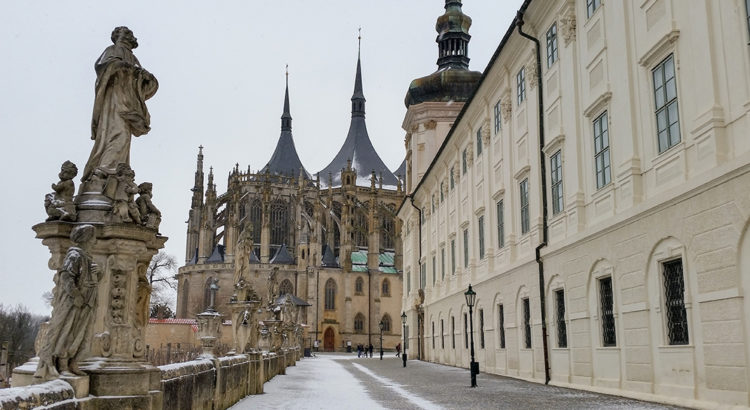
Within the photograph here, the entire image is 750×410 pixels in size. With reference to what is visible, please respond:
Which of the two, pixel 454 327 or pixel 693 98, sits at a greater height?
pixel 693 98

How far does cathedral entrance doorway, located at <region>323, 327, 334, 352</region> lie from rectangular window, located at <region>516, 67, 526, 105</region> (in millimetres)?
58975

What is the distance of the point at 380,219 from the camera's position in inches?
3472

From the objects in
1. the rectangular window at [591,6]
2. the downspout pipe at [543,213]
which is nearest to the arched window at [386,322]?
the downspout pipe at [543,213]

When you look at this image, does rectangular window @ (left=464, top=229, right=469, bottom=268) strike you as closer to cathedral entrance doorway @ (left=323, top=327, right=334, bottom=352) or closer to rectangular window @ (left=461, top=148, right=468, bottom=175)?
rectangular window @ (left=461, top=148, right=468, bottom=175)

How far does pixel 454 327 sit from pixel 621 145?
61.6 feet

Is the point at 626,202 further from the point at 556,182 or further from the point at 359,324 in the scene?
the point at 359,324

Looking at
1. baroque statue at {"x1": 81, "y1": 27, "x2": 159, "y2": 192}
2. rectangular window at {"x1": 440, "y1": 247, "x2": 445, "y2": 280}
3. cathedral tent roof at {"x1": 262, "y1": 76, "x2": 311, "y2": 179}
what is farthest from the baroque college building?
baroque statue at {"x1": 81, "y1": 27, "x2": 159, "y2": 192}

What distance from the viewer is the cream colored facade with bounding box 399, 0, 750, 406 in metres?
10.6

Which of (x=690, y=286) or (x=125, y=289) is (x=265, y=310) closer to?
(x=690, y=286)

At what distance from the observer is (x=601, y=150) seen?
50.5 feet

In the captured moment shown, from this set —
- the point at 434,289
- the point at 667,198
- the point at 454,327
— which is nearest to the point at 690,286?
the point at 667,198

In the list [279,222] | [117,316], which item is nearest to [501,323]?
[117,316]

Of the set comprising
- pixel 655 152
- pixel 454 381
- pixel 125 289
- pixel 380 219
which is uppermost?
pixel 380 219

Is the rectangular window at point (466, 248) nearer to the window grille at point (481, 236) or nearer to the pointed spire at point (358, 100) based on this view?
the window grille at point (481, 236)
